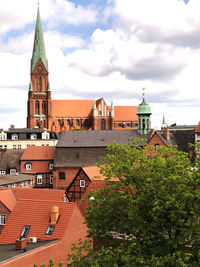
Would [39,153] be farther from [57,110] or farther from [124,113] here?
[124,113]

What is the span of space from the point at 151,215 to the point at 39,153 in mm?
47216

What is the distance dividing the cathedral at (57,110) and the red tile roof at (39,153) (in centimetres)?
5708

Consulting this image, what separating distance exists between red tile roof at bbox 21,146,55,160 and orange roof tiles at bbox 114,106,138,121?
6971 centimetres

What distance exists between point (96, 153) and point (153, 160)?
39504mm

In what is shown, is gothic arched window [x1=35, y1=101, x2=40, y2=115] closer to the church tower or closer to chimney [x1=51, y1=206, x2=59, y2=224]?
the church tower

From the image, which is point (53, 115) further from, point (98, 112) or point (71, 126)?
point (98, 112)

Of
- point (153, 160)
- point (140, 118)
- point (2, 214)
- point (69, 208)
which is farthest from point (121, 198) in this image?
point (140, 118)

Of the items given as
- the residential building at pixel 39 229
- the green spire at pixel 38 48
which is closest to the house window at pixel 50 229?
the residential building at pixel 39 229

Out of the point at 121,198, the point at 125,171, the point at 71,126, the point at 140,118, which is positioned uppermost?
the point at 71,126

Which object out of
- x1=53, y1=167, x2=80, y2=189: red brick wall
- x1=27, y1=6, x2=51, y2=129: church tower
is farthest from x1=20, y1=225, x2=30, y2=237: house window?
x1=27, y1=6, x2=51, y2=129: church tower

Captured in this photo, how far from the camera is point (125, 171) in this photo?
18.2 m

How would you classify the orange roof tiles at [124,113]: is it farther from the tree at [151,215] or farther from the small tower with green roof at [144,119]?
the tree at [151,215]

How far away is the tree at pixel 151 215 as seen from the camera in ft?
51.0

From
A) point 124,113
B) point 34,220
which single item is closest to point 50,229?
point 34,220
